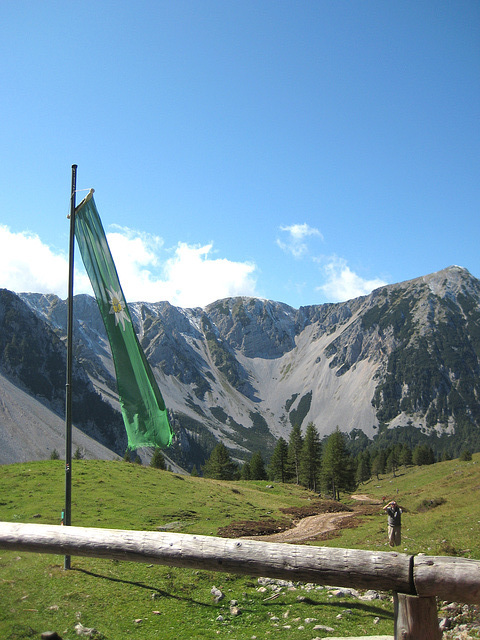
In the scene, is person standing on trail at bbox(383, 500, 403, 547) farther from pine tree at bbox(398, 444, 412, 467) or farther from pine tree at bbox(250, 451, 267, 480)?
pine tree at bbox(398, 444, 412, 467)

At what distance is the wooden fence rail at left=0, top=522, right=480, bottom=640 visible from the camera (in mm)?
5945

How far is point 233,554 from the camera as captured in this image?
6.96 meters

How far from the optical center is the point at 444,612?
1202cm

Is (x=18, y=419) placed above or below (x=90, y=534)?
below

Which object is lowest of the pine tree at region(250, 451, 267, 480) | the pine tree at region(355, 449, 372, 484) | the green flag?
the pine tree at region(355, 449, 372, 484)

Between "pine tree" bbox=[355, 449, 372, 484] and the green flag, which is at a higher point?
the green flag

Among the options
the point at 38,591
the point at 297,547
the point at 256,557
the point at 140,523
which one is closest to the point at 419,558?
the point at 297,547

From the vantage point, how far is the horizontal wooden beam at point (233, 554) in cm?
628

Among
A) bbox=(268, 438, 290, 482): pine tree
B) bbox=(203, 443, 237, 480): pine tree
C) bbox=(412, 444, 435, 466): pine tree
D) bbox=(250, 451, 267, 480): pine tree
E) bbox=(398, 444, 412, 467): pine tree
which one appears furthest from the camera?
bbox=(398, 444, 412, 467): pine tree

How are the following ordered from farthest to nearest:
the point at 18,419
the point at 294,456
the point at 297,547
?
1. the point at 18,419
2. the point at 294,456
3. the point at 297,547

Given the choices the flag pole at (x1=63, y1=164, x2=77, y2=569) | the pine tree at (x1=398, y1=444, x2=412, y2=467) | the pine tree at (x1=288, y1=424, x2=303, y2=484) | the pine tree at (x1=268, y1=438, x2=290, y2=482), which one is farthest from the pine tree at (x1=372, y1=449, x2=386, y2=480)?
the flag pole at (x1=63, y1=164, x2=77, y2=569)

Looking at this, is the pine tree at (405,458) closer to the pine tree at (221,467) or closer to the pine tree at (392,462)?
the pine tree at (392,462)

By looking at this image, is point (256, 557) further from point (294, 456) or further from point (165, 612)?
point (294, 456)

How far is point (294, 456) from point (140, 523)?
66657mm
